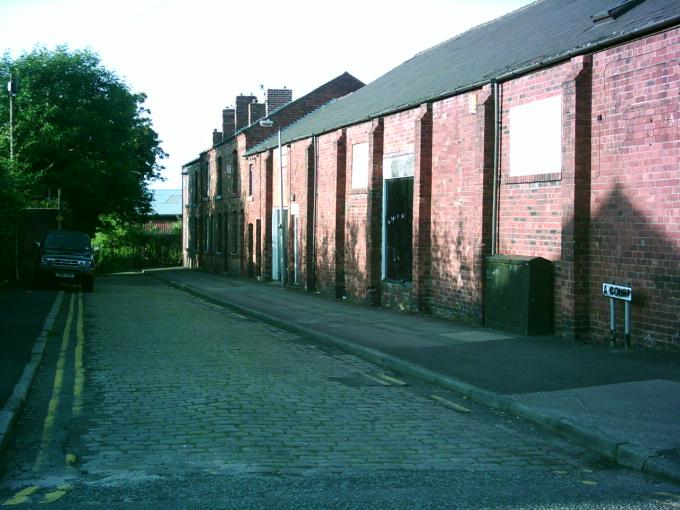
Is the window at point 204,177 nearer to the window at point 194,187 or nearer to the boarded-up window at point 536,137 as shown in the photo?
the window at point 194,187

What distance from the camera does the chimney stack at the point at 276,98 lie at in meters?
42.2

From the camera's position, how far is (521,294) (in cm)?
1359

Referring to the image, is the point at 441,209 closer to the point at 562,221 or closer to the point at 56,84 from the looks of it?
the point at 562,221

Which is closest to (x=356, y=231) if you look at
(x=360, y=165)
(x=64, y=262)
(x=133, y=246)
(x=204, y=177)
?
(x=360, y=165)

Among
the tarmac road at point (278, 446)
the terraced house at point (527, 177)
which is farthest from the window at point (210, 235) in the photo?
the tarmac road at point (278, 446)

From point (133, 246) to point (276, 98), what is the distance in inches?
755

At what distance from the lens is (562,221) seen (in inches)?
510

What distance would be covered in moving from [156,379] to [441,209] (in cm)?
947

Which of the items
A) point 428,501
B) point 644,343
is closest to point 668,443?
point 428,501

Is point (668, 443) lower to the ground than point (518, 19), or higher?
lower

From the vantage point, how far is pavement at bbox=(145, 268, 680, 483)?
21.7 feet

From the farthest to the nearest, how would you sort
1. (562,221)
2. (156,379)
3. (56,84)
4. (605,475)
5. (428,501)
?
1. (56,84)
2. (562,221)
3. (156,379)
4. (605,475)
5. (428,501)

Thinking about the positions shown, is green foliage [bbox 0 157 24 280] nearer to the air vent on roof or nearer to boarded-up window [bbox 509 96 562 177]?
boarded-up window [bbox 509 96 562 177]

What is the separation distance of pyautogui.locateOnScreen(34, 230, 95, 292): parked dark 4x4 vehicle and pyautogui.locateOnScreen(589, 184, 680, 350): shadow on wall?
18.9 m
